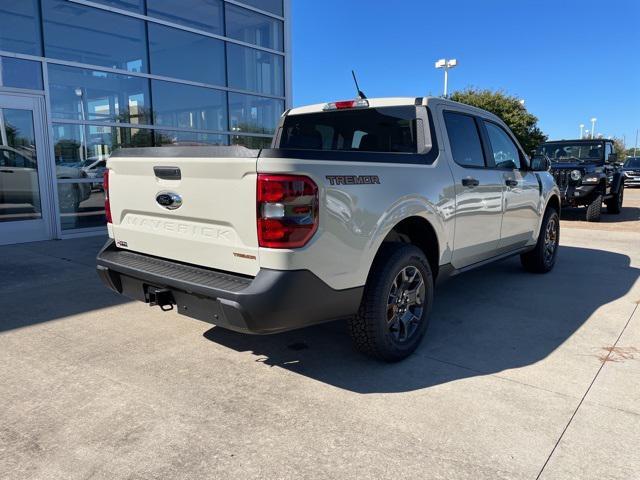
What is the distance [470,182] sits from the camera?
4250 mm

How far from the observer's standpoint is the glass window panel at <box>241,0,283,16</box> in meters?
11.8

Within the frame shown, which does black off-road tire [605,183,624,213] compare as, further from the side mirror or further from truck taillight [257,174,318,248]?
truck taillight [257,174,318,248]

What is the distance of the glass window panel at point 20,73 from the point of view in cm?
798

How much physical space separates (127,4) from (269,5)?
149 inches

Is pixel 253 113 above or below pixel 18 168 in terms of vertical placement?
above

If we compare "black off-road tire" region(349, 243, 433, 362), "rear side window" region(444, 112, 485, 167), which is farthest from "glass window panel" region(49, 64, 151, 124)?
"black off-road tire" region(349, 243, 433, 362)

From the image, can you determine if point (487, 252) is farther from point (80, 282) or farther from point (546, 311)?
point (80, 282)

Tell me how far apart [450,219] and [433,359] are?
3.65 ft

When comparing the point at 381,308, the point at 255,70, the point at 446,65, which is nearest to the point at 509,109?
the point at 446,65

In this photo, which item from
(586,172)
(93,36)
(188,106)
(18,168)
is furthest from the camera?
(586,172)

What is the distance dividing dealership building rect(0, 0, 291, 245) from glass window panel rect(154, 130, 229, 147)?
0.02 meters

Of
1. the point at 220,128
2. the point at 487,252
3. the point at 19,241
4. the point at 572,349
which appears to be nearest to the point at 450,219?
the point at 487,252

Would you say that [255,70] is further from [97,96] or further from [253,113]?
[97,96]

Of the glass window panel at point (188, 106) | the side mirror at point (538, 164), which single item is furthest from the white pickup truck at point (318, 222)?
the glass window panel at point (188, 106)
